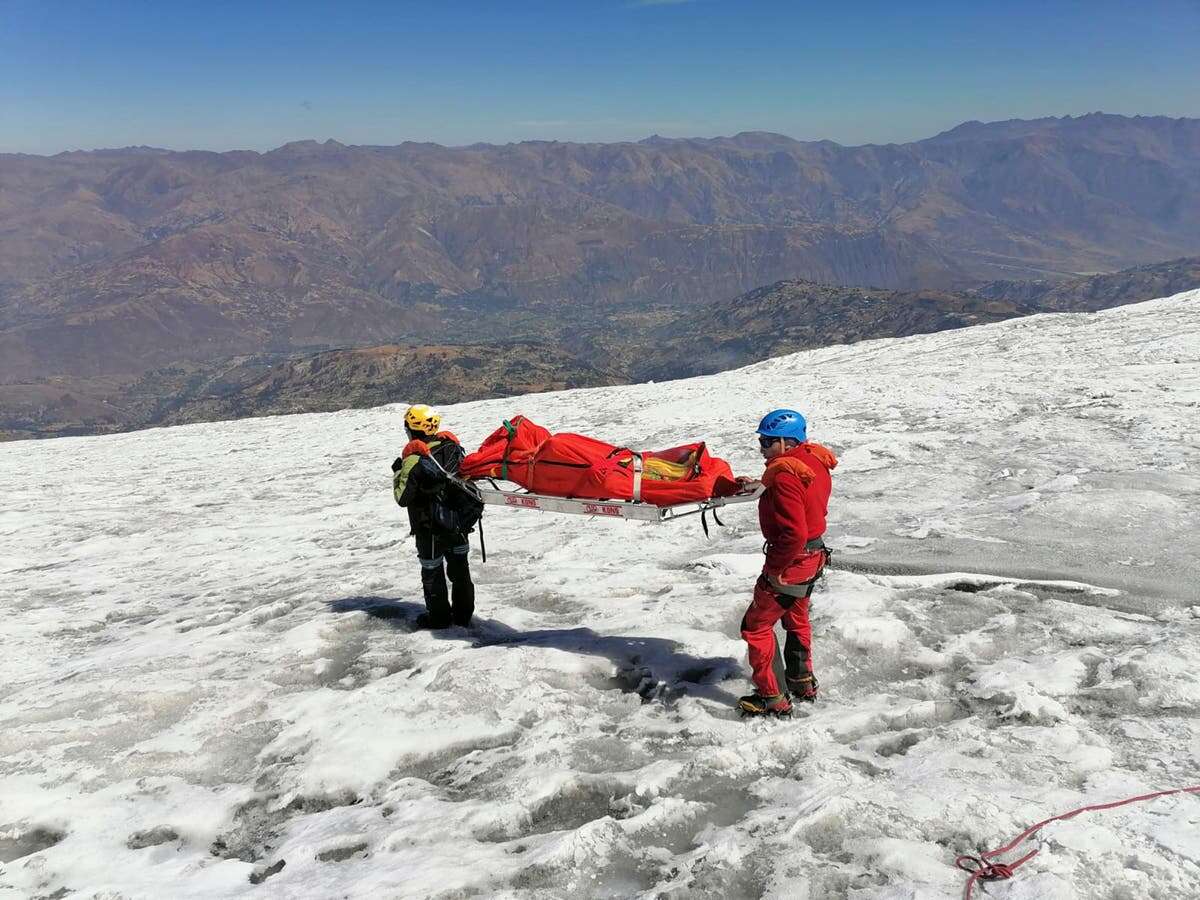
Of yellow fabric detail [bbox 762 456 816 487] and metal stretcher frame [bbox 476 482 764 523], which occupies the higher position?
yellow fabric detail [bbox 762 456 816 487]

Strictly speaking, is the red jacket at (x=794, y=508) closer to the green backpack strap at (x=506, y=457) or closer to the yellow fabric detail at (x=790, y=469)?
the yellow fabric detail at (x=790, y=469)

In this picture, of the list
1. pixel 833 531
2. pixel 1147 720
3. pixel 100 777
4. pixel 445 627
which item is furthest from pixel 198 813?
pixel 833 531

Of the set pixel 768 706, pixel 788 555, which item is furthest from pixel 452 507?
pixel 768 706

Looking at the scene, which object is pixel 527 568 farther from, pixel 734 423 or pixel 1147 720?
pixel 734 423

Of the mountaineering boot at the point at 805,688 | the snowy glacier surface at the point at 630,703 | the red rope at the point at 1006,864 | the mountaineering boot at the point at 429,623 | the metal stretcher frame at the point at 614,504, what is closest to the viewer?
the red rope at the point at 1006,864

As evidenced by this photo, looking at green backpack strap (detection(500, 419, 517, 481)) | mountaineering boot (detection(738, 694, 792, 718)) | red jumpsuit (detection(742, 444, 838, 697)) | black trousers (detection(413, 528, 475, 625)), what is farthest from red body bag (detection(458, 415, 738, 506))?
mountaineering boot (detection(738, 694, 792, 718))

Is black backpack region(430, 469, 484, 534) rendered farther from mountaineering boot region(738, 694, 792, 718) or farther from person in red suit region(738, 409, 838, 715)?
mountaineering boot region(738, 694, 792, 718)

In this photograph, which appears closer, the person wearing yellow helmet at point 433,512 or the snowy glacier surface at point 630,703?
the snowy glacier surface at point 630,703

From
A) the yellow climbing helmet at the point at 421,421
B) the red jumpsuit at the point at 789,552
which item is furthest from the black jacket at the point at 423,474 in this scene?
the red jumpsuit at the point at 789,552
